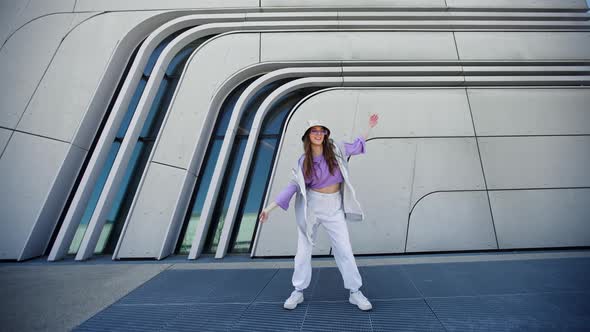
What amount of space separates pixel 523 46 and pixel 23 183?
1097cm

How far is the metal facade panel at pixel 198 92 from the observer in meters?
4.92

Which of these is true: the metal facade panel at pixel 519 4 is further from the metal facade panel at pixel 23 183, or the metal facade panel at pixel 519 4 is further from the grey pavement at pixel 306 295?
the metal facade panel at pixel 23 183

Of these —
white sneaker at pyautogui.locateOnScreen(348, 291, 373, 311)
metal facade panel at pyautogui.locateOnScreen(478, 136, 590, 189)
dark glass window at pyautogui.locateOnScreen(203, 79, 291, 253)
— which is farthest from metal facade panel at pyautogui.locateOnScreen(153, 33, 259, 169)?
metal facade panel at pyautogui.locateOnScreen(478, 136, 590, 189)

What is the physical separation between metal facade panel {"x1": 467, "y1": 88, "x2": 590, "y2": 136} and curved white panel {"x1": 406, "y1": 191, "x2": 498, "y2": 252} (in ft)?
5.00

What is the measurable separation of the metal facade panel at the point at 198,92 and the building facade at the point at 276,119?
31mm

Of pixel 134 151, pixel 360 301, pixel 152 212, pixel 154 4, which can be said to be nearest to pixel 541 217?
pixel 360 301

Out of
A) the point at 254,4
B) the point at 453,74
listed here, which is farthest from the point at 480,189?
the point at 254,4

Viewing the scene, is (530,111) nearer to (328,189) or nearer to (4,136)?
(328,189)

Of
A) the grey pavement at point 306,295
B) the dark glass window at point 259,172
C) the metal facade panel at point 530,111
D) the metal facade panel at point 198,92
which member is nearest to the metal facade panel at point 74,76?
the metal facade panel at point 198,92

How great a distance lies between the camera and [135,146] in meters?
5.39

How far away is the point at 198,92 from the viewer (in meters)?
5.25

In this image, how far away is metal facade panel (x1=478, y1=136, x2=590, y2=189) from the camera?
15.6 ft

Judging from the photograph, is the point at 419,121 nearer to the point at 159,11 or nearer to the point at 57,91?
the point at 159,11

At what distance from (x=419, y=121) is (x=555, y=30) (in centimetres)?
421
